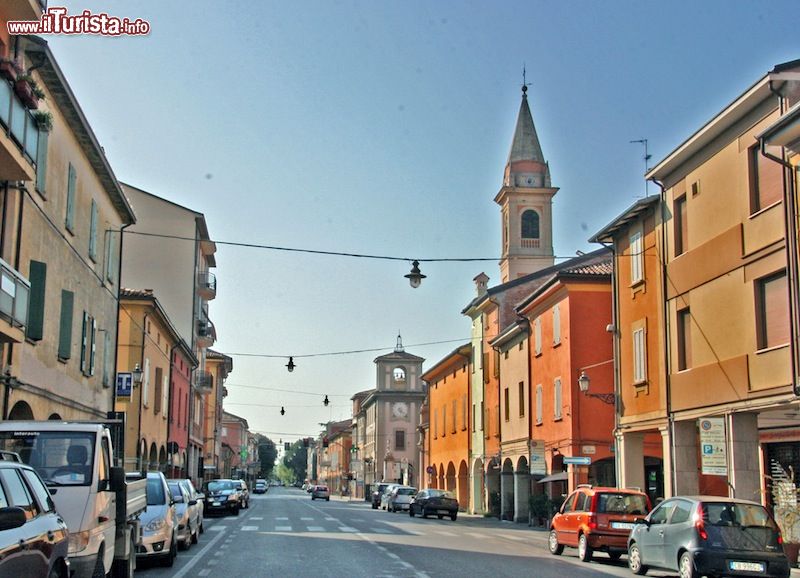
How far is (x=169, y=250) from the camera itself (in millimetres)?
53094

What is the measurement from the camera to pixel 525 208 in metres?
75.0

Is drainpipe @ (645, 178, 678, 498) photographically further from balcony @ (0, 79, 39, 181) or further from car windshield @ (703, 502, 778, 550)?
balcony @ (0, 79, 39, 181)

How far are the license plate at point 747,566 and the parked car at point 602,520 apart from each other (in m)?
5.39

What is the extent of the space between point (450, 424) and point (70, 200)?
39.4 m

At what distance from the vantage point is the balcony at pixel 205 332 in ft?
194

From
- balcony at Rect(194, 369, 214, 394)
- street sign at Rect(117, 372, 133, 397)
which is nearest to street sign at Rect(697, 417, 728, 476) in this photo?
street sign at Rect(117, 372, 133, 397)

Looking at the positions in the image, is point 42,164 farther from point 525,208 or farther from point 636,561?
point 525,208

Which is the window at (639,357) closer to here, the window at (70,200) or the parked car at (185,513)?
the parked car at (185,513)

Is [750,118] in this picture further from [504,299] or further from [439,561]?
[504,299]

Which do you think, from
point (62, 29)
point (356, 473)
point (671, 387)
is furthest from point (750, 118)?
point (356, 473)

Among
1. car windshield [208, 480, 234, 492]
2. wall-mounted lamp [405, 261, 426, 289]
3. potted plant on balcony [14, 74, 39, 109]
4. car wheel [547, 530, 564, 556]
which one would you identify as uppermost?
potted plant on balcony [14, 74, 39, 109]

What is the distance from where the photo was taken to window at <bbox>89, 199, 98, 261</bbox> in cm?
2783

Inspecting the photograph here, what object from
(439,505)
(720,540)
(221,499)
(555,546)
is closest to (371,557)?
(555,546)

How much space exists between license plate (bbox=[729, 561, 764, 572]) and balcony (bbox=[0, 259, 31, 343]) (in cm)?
1290
